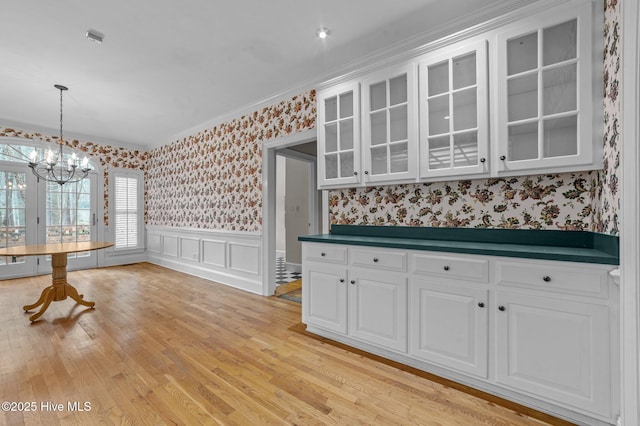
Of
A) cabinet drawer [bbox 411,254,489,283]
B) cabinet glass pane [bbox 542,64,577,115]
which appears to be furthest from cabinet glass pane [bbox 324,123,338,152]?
cabinet glass pane [bbox 542,64,577,115]

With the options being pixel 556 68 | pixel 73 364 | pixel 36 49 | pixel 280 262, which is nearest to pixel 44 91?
pixel 36 49

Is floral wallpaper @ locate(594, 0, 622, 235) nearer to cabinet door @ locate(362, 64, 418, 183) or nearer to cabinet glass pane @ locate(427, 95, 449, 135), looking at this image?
cabinet glass pane @ locate(427, 95, 449, 135)

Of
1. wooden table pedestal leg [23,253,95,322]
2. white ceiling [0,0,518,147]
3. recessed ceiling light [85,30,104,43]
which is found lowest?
wooden table pedestal leg [23,253,95,322]

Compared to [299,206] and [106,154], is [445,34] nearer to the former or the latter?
[299,206]

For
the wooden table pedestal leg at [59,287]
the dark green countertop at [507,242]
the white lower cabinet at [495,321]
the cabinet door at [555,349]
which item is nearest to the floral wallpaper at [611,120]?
the dark green countertop at [507,242]

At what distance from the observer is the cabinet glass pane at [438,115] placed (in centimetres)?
220

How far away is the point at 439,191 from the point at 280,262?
4.62 m

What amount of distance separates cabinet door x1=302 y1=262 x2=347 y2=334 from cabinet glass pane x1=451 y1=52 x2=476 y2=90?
1.71m

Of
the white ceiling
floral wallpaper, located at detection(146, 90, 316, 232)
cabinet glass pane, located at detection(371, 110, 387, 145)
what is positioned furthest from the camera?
floral wallpaper, located at detection(146, 90, 316, 232)

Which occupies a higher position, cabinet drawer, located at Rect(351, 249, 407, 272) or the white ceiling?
the white ceiling

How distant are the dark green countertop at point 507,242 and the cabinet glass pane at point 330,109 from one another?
1.15 metres

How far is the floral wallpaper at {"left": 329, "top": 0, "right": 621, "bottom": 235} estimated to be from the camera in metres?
1.56

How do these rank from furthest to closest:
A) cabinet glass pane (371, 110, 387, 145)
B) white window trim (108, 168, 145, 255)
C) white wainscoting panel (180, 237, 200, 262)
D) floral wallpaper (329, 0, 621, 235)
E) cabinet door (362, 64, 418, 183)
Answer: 1. white window trim (108, 168, 145, 255)
2. white wainscoting panel (180, 237, 200, 262)
3. cabinet glass pane (371, 110, 387, 145)
4. cabinet door (362, 64, 418, 183)
5. floral wallpaper (329, 0, 621, 235)

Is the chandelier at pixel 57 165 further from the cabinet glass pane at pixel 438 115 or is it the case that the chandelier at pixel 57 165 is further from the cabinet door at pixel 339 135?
the cabinet glass pane at pixel 438 115
